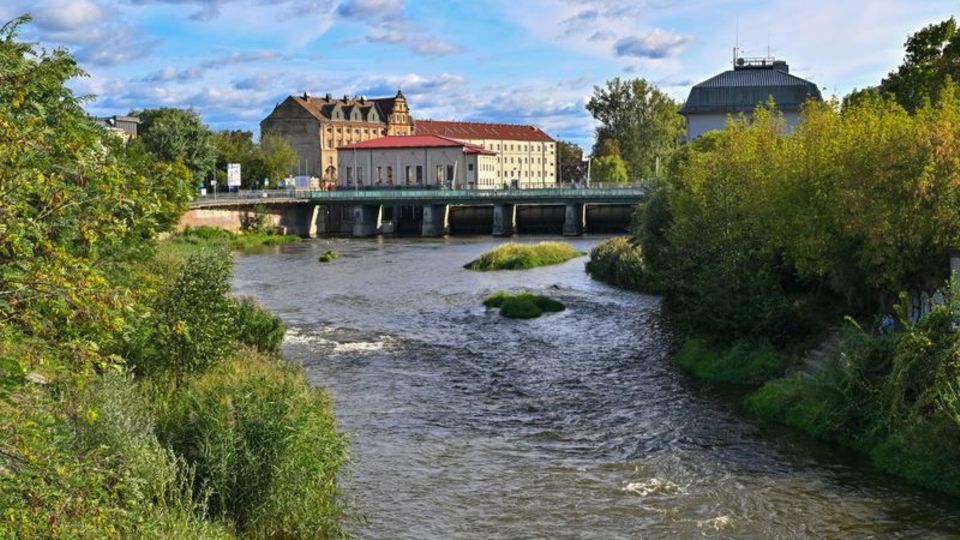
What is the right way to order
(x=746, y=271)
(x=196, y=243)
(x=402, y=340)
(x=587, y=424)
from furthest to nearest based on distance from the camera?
(x=196, y=243), (x=402, y=340), (x=746, y=271), (x=587, y=424)

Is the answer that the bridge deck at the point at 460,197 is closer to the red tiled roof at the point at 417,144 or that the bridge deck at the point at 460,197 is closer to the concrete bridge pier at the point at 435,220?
the concrete bridge pier at the point at 435,220

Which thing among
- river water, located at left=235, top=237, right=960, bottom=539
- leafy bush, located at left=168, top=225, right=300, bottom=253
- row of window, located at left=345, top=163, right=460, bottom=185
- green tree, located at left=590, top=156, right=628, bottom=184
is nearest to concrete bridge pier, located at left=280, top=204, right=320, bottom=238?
leafy bush, located at left=168, top=225, right=300, bottom=253

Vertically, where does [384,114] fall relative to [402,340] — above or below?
above

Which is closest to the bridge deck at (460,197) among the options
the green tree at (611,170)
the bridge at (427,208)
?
the bridge at (427,208)

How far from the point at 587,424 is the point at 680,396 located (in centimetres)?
415

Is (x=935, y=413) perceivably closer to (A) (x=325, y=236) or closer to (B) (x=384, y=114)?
(A) (x=325, y=236)

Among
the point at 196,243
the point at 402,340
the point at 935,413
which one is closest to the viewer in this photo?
the point at 935,413

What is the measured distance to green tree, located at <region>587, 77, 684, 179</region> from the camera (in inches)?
5487

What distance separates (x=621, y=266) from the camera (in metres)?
54.2

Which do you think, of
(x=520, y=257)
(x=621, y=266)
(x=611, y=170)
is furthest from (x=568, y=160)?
(x=621, y=266)

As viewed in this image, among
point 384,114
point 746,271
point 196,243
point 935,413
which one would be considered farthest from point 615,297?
point 384,114

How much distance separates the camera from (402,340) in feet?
120

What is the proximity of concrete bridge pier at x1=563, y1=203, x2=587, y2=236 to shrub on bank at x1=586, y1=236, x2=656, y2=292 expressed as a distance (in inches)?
1671

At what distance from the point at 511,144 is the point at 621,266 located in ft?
392
